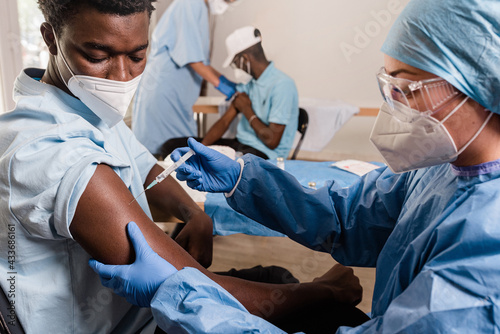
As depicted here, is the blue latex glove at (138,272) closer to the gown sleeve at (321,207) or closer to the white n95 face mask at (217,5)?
the gown sleeve at (321,207)

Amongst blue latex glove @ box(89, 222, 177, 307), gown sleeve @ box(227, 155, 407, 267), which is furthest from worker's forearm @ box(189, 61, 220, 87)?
blue latex glove @ box(89, 222, 177, 307)

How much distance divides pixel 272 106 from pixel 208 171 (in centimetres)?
180

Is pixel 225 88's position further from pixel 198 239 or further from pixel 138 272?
pixel 138 272

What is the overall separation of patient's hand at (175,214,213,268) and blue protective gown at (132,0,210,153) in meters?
1.97

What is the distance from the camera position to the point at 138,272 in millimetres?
824

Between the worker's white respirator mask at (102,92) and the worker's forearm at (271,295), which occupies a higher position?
the worker's white respirator mask at (102,92)

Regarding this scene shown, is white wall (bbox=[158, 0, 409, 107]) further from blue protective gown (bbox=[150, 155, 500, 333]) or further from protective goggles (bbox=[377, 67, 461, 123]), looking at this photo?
protective goggles (bbox=[377, 67, 461, 123])

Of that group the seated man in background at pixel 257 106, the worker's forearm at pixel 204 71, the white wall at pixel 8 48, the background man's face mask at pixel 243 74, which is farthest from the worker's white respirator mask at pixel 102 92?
the worker's forearm at pixel 204 71

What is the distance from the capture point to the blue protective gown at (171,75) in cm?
307

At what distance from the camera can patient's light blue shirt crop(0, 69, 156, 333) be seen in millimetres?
786

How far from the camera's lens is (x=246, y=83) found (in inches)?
124

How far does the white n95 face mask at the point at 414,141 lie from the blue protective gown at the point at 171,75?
2428 millimetres

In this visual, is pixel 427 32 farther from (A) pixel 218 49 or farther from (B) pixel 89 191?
(A) pixel 218 49

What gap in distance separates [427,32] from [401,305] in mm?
510
